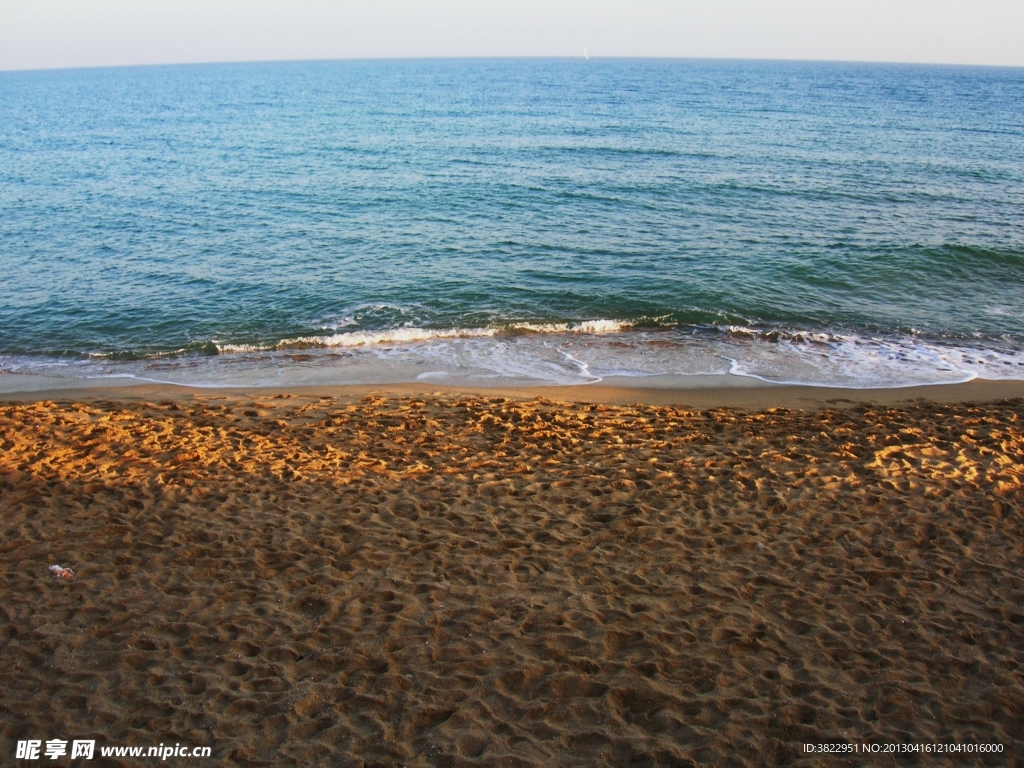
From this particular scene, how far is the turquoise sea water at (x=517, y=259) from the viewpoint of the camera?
15.6 metres

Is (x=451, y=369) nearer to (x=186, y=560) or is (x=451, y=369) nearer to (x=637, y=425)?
(x=637, y=425)

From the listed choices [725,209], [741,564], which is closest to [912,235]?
[725,209]

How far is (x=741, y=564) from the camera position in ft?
24.0

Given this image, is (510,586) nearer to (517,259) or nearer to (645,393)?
(645,393)

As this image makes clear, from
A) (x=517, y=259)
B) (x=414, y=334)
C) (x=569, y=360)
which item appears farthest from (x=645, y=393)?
(x=517, y=259)

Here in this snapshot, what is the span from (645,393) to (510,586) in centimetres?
708

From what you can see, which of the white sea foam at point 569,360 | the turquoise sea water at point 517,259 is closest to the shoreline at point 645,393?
the white sea foam at point 569,360

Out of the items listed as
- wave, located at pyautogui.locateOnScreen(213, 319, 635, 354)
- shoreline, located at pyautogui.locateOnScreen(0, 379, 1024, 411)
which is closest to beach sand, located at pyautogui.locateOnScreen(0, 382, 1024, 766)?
shoreline, located at pyautogui.locateOnScreen(0, 379, 1024, 411)

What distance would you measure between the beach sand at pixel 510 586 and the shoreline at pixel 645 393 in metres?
1.70

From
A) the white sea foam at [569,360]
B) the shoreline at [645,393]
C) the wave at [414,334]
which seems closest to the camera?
the shoreline at [645,393]

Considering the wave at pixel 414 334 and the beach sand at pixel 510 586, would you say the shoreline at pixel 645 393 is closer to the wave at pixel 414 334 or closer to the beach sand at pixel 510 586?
the beach sand at pixel 510 586

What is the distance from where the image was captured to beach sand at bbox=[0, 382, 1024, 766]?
5.39m

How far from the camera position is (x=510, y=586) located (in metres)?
6.96

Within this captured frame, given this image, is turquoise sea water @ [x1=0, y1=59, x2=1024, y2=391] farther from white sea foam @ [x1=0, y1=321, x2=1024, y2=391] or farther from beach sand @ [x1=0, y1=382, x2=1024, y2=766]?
beach sand @ [x1=0, y1=382, x2=1024, y2=766]
